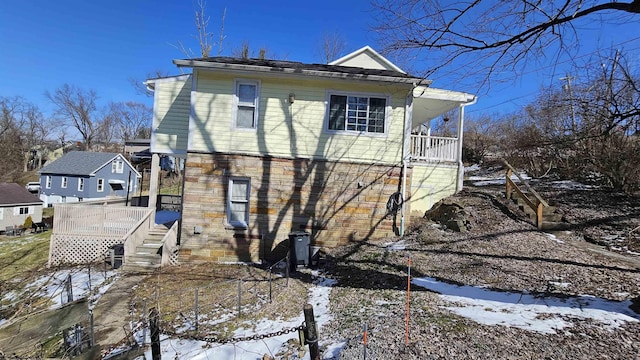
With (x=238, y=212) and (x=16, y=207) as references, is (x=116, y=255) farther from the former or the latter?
(x=16, y=207)

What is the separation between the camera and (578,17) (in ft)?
15.4

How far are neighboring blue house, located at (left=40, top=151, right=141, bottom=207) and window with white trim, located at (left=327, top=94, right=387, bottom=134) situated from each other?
110 feet

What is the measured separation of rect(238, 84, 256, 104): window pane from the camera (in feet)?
34.0

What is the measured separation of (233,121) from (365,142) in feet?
14.1

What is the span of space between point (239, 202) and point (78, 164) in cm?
3717

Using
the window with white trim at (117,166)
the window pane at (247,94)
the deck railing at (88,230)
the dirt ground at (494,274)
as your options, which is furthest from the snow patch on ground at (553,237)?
the window with white trim at (117,166)

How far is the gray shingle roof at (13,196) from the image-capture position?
2939cm

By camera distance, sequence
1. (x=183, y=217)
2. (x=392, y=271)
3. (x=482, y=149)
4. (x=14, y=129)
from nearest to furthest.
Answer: (x=392, y=271), (x=183, y=217), (x=482, y=149), (x=14, y=129)

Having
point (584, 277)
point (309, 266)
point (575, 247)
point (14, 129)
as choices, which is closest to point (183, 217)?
point (309, 266)

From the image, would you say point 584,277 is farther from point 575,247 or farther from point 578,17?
point 578,17

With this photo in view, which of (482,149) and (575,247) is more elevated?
(482,149)

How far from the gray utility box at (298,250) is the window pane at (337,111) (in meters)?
3.73

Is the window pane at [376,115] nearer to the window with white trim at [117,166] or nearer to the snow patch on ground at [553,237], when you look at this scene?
the snow patch on ground at [553,237]

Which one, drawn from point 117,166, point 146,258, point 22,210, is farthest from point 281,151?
point 117,166
